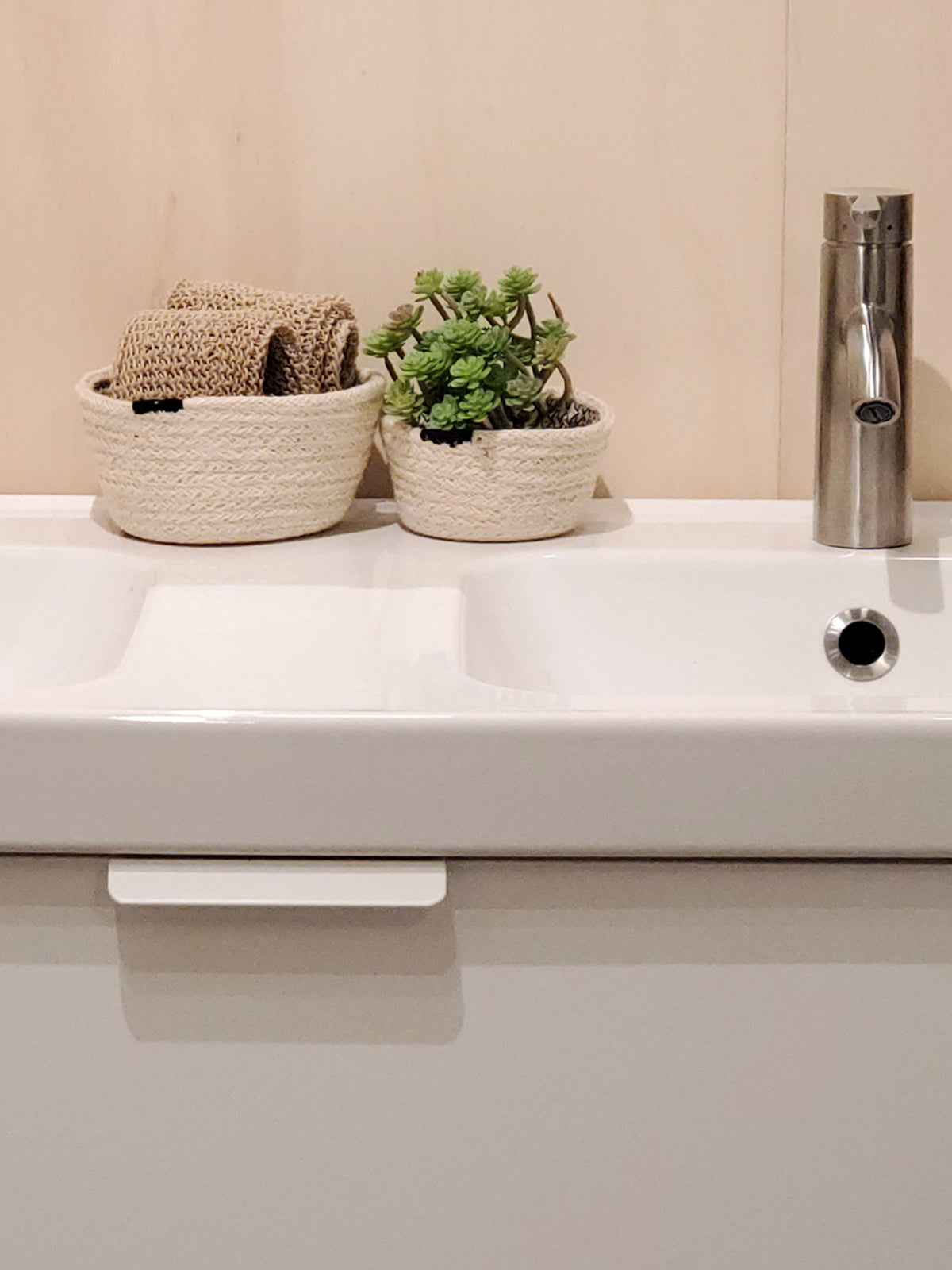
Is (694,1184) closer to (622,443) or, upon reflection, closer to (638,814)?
(638,814)

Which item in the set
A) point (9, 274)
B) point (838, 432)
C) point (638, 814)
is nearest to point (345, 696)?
point (638, 814)

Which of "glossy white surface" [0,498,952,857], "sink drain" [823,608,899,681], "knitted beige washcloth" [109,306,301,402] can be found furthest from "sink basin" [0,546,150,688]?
"sink drain" [823,608,899,681]

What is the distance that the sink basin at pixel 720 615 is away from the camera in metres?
0.89

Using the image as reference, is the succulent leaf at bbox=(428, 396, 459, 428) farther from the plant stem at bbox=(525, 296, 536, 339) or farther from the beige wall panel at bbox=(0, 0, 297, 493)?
the beige wall panel at bbox=(0, 0, 297, 493)

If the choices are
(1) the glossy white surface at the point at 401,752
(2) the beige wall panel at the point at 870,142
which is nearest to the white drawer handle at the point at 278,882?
(1) the glossy white surface at the point at 401,752

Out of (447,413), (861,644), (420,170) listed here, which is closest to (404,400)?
(447,413)

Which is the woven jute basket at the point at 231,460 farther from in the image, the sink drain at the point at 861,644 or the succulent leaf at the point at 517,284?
the sink drain at the point at 861,644

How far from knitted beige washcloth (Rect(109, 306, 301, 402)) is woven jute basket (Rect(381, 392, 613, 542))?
0.31ft

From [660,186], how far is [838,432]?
209mm

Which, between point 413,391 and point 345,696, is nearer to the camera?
point 345,696

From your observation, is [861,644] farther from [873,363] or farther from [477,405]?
[477,405]

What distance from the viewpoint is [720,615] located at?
0.90 meters

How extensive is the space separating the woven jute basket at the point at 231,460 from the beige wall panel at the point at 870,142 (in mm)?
292

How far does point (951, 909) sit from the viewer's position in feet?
2.20
